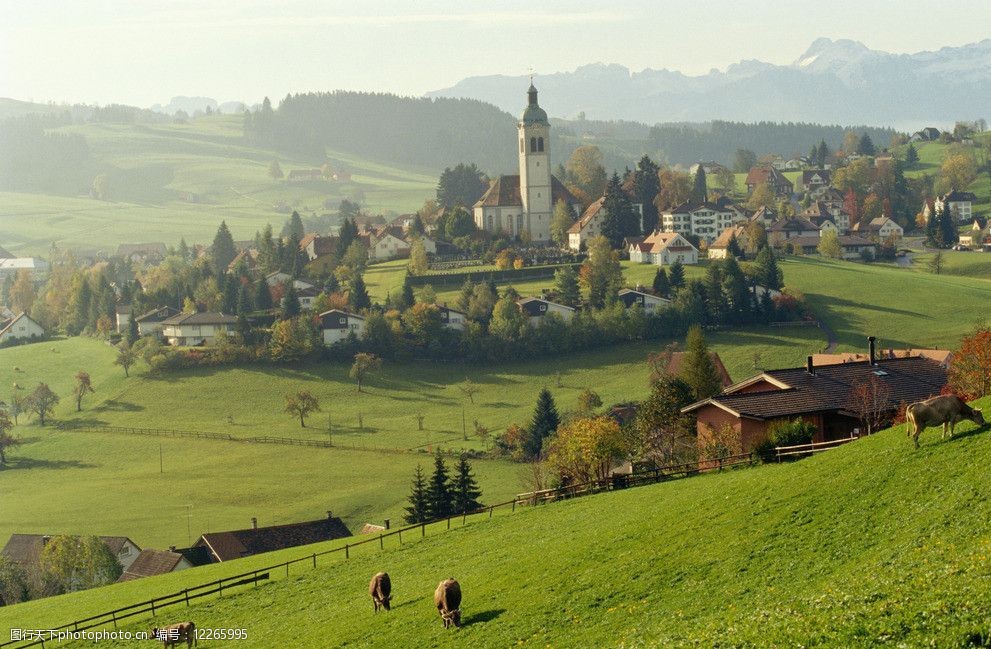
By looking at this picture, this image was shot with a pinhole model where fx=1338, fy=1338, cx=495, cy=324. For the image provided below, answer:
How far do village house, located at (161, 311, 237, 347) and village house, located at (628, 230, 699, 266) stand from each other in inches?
1335

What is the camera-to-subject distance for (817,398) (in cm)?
4066

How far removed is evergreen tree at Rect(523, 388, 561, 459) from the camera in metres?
69.6

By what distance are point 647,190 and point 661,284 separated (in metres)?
30.9

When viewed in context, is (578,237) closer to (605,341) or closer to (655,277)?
(655,277)

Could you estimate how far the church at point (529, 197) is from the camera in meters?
130

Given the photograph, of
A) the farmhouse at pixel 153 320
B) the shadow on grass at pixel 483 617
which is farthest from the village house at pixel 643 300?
the shadow on grass at pixel 483 617

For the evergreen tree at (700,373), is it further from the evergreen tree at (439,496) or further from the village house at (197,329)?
the village house at (197,329)

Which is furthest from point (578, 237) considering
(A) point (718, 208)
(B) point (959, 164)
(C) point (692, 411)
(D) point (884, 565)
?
(D) point (884, 565)

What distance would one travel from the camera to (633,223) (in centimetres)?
11781

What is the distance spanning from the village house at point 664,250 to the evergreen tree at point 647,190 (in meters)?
11.2

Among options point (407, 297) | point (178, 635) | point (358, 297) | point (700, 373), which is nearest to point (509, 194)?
point (407, 297)

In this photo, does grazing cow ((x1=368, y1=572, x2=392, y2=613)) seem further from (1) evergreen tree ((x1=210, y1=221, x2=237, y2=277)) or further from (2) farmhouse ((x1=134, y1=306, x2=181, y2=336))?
(1) evergreen tree ((x1=210, y1=221, x2=237, y2=277))

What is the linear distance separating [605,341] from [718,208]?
43341mm

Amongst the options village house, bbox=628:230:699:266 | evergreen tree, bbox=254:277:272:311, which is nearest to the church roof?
village house, bbox=628:230:699:266
